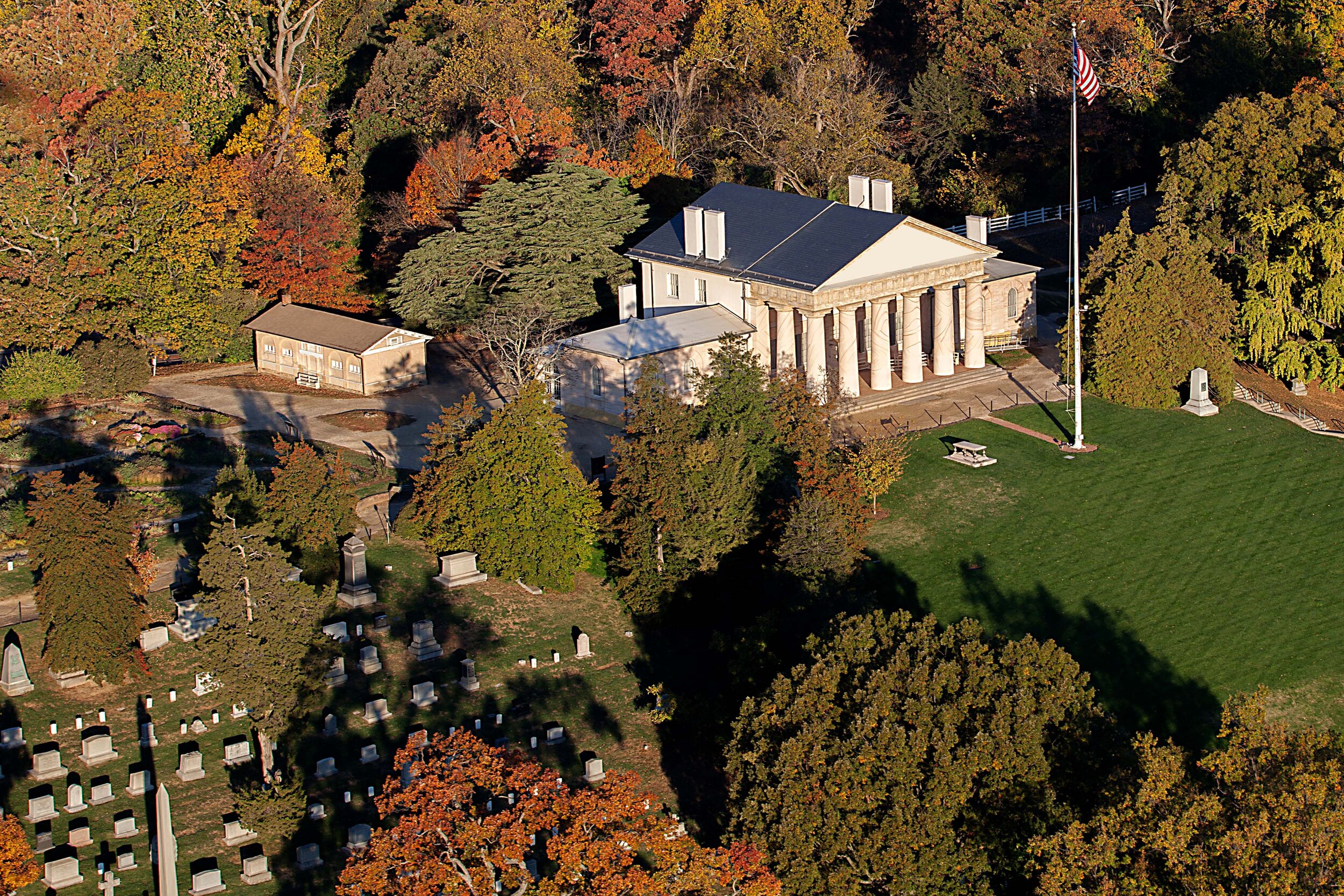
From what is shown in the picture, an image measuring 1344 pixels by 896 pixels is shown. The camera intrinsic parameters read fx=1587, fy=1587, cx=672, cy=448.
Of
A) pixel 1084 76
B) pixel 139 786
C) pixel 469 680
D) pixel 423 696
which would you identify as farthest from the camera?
pixel 1084 76

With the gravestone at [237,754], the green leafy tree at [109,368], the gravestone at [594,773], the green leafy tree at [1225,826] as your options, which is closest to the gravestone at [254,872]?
the gravestone at [237,754]

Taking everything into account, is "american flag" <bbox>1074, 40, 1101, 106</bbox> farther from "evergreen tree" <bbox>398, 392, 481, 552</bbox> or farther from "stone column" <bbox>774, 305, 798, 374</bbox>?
"evergreen tree" <bbox>398, 392, 481, 552</bbox>

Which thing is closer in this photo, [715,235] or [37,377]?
[715,235]

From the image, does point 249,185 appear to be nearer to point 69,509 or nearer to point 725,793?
point 69,509

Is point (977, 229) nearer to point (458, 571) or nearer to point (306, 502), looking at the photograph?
point (458, 571)

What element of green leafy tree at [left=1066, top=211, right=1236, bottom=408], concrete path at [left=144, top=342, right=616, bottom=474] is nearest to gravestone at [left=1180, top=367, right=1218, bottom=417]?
green leafy tree at [left=1066, top=211, right=1236, bottom=408]

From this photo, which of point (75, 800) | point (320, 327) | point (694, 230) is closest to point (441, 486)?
point (75, 800)
